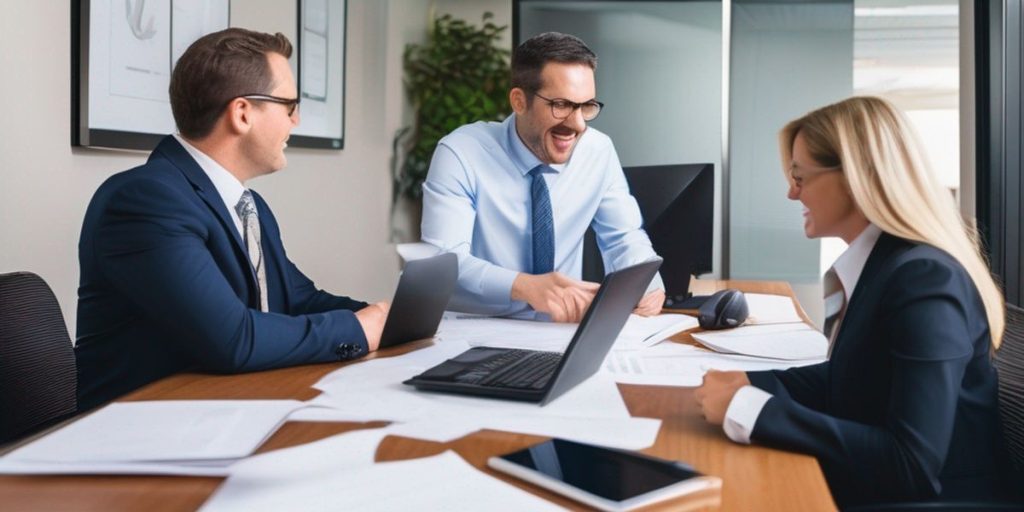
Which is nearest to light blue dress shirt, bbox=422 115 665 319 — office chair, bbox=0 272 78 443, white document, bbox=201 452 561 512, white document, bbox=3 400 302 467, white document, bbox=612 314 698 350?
white document, bbox=612 314 698 350

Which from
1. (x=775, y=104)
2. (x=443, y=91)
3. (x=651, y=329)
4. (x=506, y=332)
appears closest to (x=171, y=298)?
(x=506, y=332)

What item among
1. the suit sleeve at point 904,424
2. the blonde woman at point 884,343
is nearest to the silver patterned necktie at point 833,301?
the blonde woman at point 884,343

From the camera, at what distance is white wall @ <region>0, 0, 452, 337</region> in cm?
205

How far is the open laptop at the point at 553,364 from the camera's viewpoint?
1276mm

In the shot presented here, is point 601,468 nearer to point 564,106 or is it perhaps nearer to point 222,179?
point 222,179

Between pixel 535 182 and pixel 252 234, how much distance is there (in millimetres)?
927

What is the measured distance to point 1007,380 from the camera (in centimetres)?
147

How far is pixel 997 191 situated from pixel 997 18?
0.60m

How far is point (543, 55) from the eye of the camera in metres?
2.49

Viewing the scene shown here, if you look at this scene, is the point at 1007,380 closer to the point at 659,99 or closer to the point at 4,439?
the point at 4,439

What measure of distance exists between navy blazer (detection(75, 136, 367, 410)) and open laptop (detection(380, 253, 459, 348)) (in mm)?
87

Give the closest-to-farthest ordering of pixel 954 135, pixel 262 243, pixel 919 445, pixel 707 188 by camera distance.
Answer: pixel 919 445
pixel 262 243
pixel 707 188
pixel 954 135

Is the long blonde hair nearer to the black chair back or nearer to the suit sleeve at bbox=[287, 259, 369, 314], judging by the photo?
the black chair back

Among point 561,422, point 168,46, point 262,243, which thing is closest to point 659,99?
point 168,46
